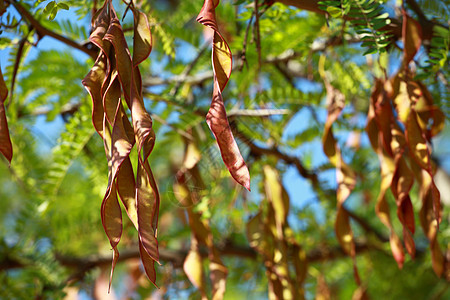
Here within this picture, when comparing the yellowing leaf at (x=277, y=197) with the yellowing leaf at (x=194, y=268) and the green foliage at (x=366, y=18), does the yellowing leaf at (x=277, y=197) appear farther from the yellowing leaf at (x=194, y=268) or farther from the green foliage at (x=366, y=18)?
the green foliage at (x=366, y=18)

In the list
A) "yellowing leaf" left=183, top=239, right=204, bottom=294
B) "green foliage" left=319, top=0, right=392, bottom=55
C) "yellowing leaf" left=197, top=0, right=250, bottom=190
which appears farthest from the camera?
"yellowing leaf" left=183, top=239, right=204, bottom=294

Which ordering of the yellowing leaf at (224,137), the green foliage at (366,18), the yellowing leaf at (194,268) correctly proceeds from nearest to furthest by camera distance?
the yellowing leaf at (224,137), the green foliage at (366,18), the yellowing leaf at (194,268)

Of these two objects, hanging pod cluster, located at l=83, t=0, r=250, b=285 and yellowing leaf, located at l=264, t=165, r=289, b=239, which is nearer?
hanging pod cluster, located at l=83, t=0, r=250, b=285

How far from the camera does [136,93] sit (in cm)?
39

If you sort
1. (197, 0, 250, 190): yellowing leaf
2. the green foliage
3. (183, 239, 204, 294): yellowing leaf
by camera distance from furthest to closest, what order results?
(183, 239, 204, 294): yellowing leaf
the green foliage
(197, 0, 250, 190): yellowing leaf

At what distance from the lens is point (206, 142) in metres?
0.72

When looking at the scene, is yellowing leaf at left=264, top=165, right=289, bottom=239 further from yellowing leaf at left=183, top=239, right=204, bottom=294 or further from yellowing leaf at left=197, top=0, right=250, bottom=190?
yellowing leaf at left=197, top=0, right=250, bottom=190

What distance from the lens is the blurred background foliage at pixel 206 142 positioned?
0.69 metres

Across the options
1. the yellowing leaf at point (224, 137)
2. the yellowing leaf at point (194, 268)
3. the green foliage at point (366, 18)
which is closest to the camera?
the yellowing leaf at point (224, 137)

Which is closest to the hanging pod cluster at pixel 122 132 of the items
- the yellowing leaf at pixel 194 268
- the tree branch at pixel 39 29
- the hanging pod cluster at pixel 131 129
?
the hanging pod cluster at pixel 131 129

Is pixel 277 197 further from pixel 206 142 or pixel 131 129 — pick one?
pixel 131 129

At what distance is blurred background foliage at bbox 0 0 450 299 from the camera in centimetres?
69

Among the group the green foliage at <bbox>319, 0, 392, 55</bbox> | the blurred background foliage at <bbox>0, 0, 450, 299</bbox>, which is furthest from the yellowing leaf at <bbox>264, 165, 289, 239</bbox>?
the green foliage at <bbox>319, 0, 392, 55</bbox>

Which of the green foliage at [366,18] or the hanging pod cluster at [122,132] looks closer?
the hanging pod cluster at [122,132]
